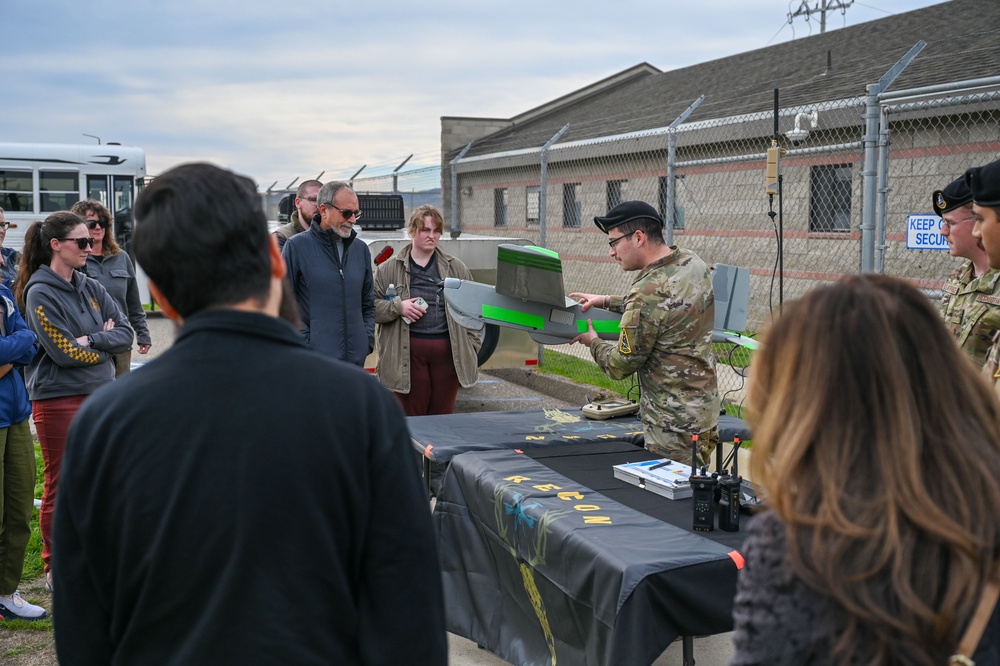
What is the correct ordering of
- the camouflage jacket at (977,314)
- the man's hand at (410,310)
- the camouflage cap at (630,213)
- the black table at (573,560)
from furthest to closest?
the man's hand at (410,310)
the camouflage cap at (630,213)
the camouflage jacket at (977,314)
the black table at (573,560)

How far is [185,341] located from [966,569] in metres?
1.22

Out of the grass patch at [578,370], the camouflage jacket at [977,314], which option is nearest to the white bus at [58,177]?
the grass patch at [578,370]

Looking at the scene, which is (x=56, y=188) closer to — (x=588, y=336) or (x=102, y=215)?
(x=102, y=215)

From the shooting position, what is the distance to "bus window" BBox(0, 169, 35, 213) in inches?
706

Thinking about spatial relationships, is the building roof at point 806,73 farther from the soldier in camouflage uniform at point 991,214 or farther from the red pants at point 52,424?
the red pants at point 52,424

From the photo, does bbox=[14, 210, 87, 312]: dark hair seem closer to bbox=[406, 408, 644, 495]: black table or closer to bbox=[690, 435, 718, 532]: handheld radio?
bbox=[406, 408, 644, 495]: black table

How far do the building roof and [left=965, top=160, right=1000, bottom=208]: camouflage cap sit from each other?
951 centimetres

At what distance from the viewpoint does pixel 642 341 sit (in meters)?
4.12

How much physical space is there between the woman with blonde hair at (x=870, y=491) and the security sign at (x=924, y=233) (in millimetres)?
4774

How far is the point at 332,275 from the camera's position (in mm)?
5695

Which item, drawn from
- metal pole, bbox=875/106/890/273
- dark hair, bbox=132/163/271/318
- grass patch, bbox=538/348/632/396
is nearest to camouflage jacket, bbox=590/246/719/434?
metal pole, bbox=875/106/890/273

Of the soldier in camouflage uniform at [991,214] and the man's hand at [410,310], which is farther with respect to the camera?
the man's hand at [410,310]

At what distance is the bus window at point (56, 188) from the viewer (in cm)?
1798

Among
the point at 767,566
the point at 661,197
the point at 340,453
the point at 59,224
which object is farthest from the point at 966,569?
the point at 661,197
